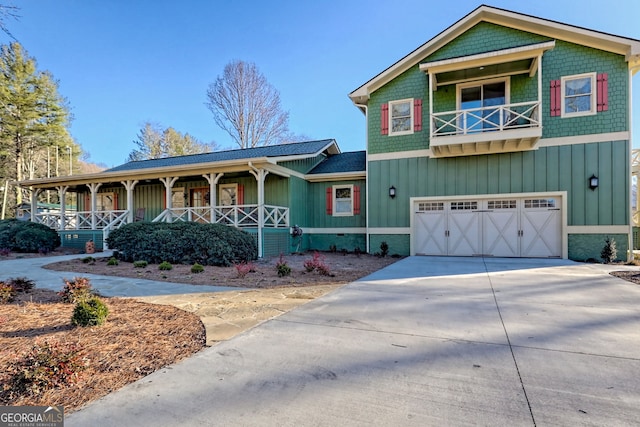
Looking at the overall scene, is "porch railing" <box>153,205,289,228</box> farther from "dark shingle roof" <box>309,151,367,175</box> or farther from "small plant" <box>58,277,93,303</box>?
"small plant" <box>58,277,93,303</box>

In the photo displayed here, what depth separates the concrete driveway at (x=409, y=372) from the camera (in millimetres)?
1896

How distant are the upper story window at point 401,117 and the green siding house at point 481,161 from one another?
38 mm

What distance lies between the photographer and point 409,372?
2447 mm

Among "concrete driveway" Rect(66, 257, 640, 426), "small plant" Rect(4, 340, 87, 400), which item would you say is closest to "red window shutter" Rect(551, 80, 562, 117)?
"concrete driveway" Rect(66, 257, 640, 426)

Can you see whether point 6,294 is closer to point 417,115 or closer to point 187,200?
point 187,200

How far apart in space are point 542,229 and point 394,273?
6076mm

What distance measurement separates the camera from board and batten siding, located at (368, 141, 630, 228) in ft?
29.8

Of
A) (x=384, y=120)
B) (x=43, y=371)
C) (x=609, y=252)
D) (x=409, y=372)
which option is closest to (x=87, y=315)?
(x=43, y=371)

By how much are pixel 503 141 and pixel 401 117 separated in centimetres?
353

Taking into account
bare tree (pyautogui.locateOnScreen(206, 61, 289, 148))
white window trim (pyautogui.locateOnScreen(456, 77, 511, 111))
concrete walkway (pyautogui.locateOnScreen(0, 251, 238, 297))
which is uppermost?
bare tree (pyautogui.locateOnScreen(206, 61, 289, 148))

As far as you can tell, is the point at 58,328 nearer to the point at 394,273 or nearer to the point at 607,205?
the point at 394,273

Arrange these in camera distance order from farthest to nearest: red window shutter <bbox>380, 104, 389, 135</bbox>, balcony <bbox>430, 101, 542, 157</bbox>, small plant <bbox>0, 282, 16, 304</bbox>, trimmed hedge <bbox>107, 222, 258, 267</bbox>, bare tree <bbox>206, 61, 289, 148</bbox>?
bare tree <bbox>206, 61, 289, 148</bbox> → red window shutter <bbox>380, 104, 389, 135</bbox> → balcony <bbox>430, 101, 542, 157</bbox> → trimmed hedge <bbox>107, 222, 258, 267</bbox> → small plant <bbox>0, 282, 16, 304</bbox>

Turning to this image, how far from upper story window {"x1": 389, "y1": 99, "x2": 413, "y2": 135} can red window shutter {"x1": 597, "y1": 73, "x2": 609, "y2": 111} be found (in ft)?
17.9

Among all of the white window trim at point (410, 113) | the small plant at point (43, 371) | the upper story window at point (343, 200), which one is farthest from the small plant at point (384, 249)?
the small plant at point (43, 371)
